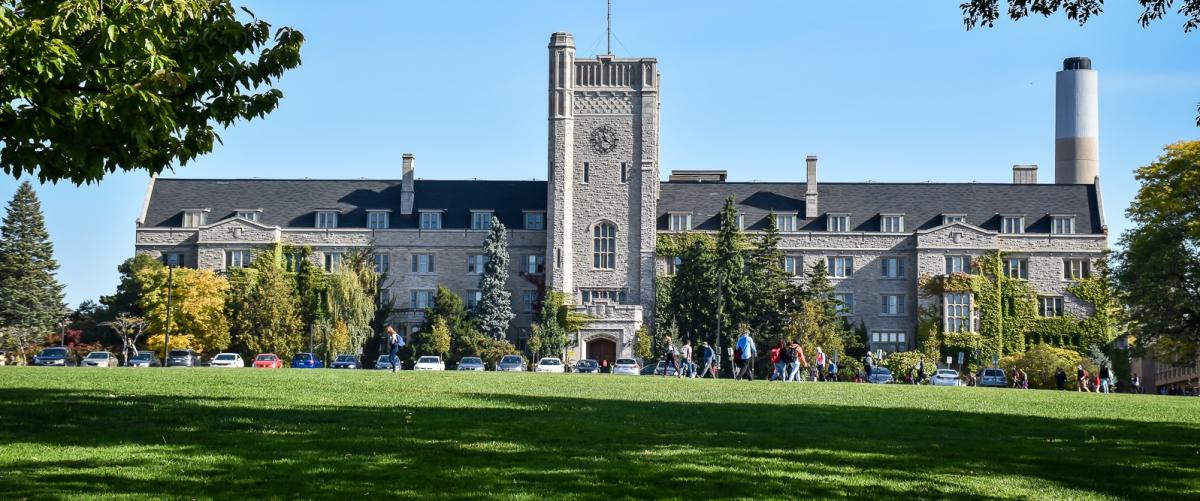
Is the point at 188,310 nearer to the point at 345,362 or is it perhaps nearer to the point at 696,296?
the point at 345,362

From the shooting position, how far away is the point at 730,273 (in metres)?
92.8

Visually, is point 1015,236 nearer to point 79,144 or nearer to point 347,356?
point 347,356

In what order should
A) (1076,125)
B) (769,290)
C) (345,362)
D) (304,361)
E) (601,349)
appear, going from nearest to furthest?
(345,362) → (304,361) → (769,290) → (601,349) → (1076,125)

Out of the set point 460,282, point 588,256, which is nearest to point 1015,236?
point 588,256

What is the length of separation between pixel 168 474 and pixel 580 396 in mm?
12481

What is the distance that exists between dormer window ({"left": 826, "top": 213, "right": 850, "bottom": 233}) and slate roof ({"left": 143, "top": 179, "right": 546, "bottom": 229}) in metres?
18.8

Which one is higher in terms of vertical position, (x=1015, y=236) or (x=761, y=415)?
(x=1015, y=236)

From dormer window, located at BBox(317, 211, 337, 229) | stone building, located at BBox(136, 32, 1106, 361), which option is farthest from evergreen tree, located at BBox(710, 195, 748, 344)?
dormer window, located at BBox(317, 211, 337, 229)

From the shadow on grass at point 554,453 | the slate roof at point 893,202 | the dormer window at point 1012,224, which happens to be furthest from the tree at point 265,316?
the shadow on grass at point 554,453

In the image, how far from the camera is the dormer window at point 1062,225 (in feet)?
330

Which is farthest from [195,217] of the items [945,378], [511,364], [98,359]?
[945,378]

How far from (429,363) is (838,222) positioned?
103 ft

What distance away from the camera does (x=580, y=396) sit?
2742 centimetres

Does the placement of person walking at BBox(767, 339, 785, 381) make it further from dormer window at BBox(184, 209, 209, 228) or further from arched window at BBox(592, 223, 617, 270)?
dormer window at BBox(184, 209, 209, 228)
